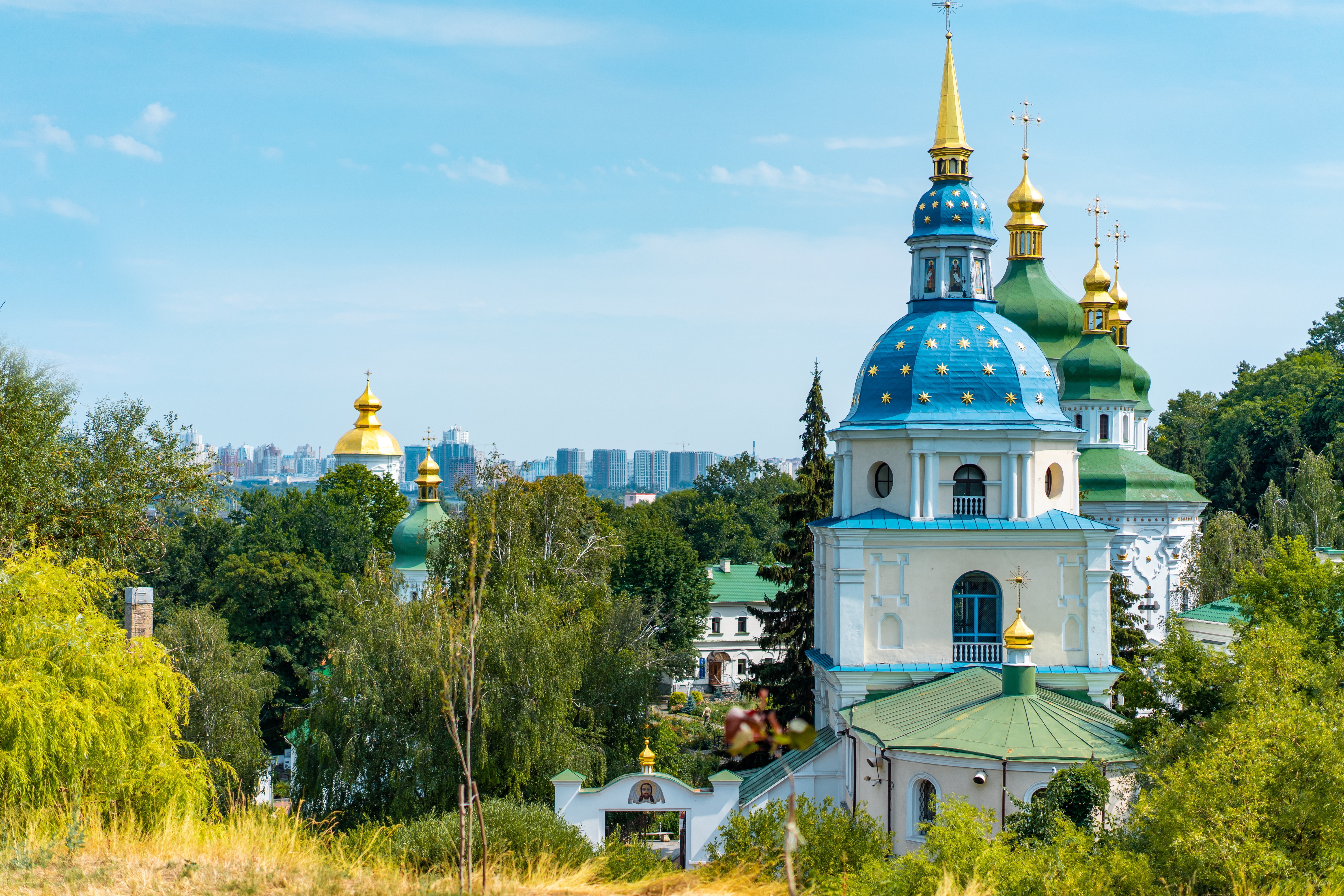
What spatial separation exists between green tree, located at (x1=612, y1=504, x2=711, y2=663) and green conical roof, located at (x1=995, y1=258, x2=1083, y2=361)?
15.3 metres

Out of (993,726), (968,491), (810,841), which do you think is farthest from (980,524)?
(810,841)

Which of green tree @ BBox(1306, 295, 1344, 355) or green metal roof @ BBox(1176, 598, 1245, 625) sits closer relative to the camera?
green metal roof @ BBox(1176, 598, 1245, 625)

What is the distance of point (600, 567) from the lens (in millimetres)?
36844

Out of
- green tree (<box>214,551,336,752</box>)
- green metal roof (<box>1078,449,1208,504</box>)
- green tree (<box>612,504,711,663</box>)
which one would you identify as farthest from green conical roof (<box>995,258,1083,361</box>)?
green tree (<box>214,551,336,752</box>)

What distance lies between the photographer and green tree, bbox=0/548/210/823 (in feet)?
49.6

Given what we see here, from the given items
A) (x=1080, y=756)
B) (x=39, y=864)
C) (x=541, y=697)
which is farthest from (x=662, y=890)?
(x=541, y=697)

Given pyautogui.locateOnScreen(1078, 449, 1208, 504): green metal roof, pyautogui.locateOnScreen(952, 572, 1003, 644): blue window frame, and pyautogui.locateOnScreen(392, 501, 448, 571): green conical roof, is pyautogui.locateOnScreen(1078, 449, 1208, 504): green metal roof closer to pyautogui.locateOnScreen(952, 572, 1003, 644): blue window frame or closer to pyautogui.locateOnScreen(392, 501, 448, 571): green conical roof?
pyautogui.locateOnScreen(952, 572, 1003, 644): blue window frame

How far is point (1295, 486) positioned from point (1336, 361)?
31.1m

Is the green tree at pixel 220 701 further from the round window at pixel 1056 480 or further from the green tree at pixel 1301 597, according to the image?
the green tree at pixel 1301 597

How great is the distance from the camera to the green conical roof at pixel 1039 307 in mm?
45812

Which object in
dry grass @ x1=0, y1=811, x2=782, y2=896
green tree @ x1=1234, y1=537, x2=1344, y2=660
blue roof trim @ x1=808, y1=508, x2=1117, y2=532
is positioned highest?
blue roof trim @ x1=808, y1=508, x2=1117, y2=532

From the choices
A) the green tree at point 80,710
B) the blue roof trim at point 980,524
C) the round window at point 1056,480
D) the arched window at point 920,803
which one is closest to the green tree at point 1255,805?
the arched window at point 920,803

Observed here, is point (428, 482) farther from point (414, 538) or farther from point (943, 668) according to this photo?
point (943, 668)

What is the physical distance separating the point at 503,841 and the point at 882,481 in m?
13.9
